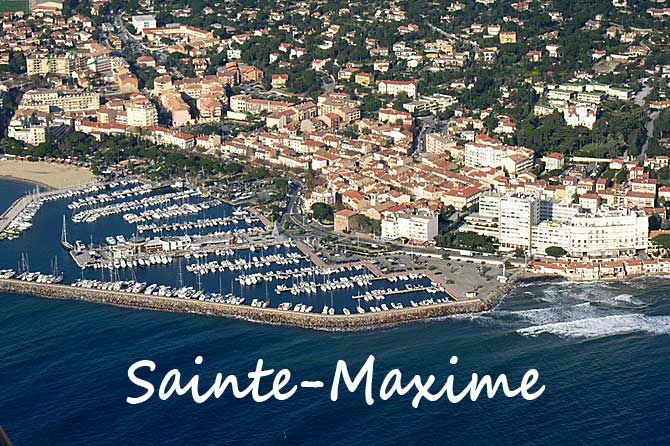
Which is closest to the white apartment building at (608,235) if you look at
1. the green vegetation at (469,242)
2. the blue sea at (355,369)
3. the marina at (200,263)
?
the blue sea at (355,369)

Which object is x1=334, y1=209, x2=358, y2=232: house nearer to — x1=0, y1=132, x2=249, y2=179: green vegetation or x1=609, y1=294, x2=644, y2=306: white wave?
x1=0, y1=132, x2=249, y2=179: green vegetation

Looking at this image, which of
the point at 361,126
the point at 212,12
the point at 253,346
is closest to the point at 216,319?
the point at 253,346

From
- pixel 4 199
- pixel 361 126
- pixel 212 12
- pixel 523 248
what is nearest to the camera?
pixel 523 248

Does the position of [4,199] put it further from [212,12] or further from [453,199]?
[212,12]

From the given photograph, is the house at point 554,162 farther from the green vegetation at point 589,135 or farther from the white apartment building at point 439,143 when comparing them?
the white apartment building at point 439,143

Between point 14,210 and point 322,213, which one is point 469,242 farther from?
point 14,210

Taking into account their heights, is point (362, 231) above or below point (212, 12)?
below
